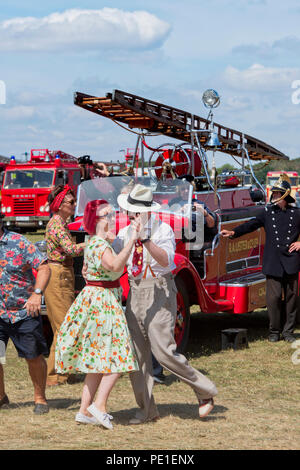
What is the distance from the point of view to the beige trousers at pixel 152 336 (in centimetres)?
543

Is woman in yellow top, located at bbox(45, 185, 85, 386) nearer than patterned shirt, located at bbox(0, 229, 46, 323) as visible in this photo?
No

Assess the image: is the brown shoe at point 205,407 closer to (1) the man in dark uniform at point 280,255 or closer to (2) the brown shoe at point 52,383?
(2) the brown shoe at point 52,383

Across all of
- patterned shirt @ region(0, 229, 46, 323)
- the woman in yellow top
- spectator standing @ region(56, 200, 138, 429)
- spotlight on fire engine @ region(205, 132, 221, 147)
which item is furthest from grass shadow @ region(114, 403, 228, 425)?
spotlight on fire engine @ region(205, 132, 221, 147)

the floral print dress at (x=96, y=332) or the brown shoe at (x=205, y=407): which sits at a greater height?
the floral print dress at (x=96, y=332)

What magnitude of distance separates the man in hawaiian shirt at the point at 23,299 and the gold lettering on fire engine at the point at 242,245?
3.44 m

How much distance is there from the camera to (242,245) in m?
9.16

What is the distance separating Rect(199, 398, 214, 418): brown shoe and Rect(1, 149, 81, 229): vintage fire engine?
66.2ft

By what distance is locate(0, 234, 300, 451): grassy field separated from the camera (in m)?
5.08

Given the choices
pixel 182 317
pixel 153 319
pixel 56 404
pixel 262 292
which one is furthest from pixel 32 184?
pixel 153 319

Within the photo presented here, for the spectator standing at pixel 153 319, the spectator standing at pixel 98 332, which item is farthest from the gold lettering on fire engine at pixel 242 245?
the spectator standing at pixel 98 332

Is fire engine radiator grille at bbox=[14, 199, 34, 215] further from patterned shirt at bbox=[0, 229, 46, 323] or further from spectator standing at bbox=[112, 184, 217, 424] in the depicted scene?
spectator standing at bbox=[112, 184, 217, 424]

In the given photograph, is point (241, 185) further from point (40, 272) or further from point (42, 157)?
point (42, 157)

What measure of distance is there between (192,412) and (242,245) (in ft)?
11.6

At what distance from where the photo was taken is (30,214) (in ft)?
85.9
